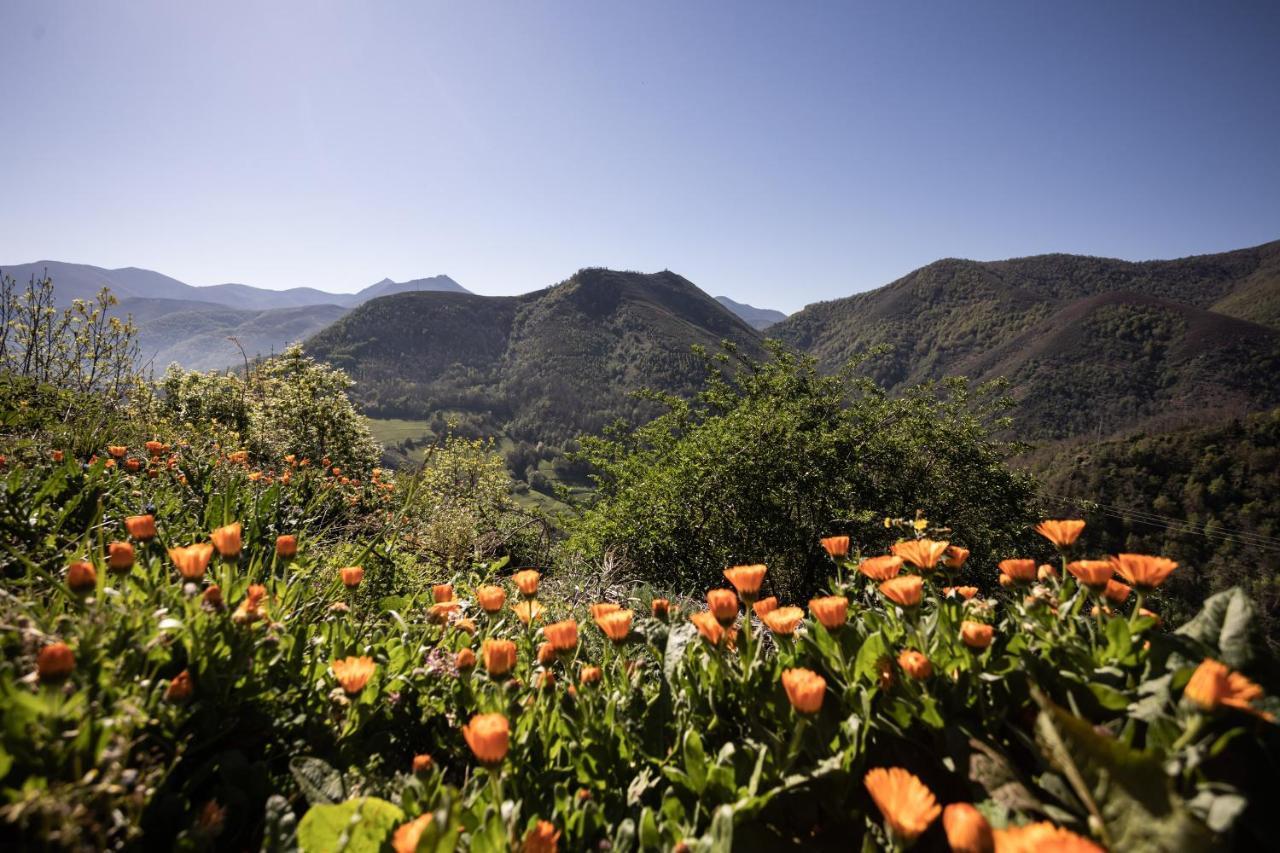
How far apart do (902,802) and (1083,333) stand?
11968 cm

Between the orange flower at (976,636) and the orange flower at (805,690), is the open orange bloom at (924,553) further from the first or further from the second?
the orange flower at (805,690)

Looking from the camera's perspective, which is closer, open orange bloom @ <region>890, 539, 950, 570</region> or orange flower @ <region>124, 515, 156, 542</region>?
open orange bloom @ <region>890, 539, 950, 570</region>

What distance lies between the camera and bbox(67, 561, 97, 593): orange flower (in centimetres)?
115

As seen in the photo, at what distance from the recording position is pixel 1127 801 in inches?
28.0

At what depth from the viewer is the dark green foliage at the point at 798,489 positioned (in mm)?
9047

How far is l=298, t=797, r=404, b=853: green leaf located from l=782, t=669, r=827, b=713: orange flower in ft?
2.49

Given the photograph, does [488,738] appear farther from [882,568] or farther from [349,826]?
[882,568]

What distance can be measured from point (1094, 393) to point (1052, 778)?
341ft

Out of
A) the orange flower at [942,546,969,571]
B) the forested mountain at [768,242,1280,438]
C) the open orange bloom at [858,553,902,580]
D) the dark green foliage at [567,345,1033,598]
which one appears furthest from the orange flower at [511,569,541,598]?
the forested mountain at [768,242,1280,438]

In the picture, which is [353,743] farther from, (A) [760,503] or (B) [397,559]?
(A) [760,503]

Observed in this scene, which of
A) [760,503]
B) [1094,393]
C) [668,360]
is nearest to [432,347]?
[668,360]

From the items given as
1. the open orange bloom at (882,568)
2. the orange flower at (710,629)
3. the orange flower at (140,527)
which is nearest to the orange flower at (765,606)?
the orange flower at (710,629)

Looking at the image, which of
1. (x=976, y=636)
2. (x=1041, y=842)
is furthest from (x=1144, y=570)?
(x=1041, y=842)

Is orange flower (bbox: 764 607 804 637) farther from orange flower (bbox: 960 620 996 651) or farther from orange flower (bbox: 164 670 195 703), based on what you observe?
orange flower (bbox: 164 670 195 703)
